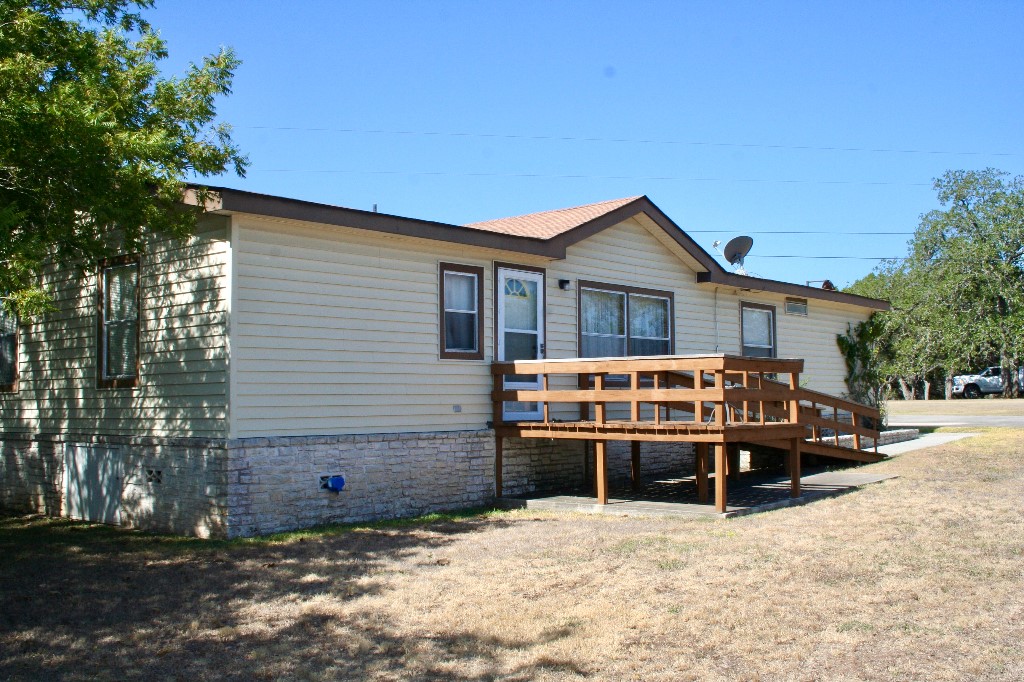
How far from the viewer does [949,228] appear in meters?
42.8

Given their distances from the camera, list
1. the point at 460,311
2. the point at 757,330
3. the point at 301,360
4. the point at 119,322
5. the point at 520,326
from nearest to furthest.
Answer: the point at 301,360, the point at 119,322, the point at 460,311, the point at 520,326, the point at 757,330

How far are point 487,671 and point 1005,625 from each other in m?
3.47

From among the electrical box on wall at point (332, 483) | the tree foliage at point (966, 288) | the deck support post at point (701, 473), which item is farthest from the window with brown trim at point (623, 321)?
the tree foliage at point (966, 288)

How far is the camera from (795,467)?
12047 mm

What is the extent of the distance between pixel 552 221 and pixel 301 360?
18.1ft

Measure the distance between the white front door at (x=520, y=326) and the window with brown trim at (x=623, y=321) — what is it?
94 centimetres

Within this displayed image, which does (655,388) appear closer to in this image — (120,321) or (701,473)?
(701,473)

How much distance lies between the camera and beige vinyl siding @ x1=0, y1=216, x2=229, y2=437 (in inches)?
408

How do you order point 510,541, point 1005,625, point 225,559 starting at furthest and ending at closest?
point 510,541 < point 225,559 < point 1005,625

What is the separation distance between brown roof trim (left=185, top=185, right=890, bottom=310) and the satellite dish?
114cm

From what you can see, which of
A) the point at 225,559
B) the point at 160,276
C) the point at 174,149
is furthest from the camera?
the point at 160,276

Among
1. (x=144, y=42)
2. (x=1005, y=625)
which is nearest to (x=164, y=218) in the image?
(x=144, y=42)

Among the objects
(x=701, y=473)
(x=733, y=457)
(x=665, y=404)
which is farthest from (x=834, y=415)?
(x=701, y=473)

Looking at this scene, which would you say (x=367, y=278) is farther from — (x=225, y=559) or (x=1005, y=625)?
(x=1005, y=625)
